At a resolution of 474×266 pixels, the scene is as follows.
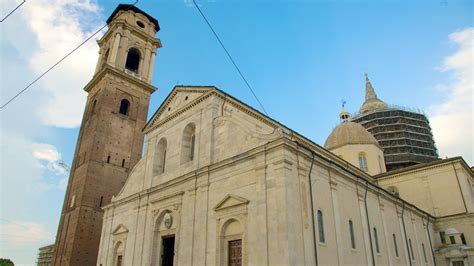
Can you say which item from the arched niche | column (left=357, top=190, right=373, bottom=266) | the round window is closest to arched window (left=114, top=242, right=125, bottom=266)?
the arched niche

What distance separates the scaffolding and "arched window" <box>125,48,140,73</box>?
27859mm

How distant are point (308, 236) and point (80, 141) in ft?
81.5

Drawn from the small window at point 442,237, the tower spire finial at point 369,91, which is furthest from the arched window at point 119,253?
the tower spire finial at point 369,91

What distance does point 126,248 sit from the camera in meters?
19.8

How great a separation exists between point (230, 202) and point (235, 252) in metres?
1.98

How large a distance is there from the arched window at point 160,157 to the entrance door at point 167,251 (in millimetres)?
4249

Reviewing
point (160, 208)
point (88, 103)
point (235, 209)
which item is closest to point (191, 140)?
point (160, 208)

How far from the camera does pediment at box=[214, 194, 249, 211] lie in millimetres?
14145

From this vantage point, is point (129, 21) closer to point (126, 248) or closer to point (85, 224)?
point (85, 224)

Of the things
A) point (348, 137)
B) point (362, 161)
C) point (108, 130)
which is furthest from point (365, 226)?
point (108, 130)

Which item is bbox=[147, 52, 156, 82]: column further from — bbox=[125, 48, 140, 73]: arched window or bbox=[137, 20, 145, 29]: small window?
bbox=[137, 20, 145, 29]: small window

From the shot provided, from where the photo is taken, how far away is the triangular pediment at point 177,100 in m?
19.6

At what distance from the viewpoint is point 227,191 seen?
49.5 feet

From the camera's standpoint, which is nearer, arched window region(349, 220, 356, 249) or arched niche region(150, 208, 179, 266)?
arched window region(349, 220, 356, 249)
